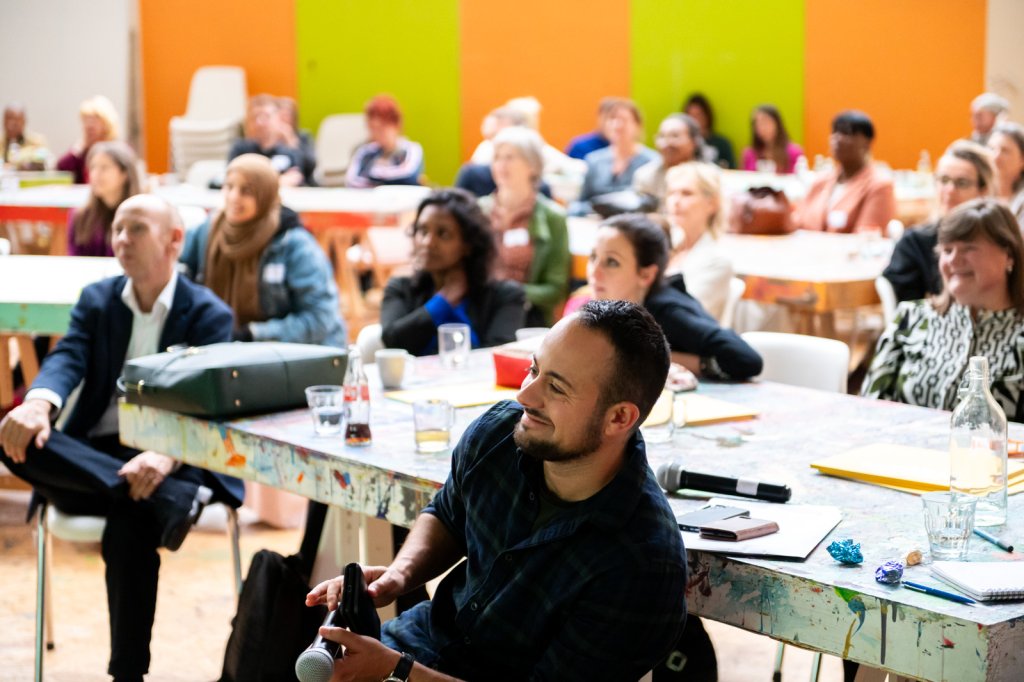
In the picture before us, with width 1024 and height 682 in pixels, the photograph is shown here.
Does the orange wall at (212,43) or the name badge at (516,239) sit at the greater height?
the orange wall at (212,43)

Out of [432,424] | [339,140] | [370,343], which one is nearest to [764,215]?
[370,343]

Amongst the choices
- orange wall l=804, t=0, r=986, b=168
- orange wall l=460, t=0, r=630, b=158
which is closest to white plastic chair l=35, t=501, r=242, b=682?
orange wall l=804, t=0, r=986, b=168

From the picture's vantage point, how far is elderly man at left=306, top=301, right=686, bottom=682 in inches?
74.9

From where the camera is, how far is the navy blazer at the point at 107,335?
3.55 m

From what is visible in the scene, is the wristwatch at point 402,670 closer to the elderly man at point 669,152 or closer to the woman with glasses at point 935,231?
Answer: the woman with glasses at point 935,231

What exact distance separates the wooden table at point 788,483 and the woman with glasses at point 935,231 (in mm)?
1721

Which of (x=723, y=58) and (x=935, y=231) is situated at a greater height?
(x=723, y=58)

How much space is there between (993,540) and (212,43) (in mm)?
11703

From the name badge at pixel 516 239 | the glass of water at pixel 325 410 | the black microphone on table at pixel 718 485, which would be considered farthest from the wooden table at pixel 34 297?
the black microphone on table at pixel 718 485

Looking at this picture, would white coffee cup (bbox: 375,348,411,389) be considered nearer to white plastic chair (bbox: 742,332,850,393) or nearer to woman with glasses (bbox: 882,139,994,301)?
white plastic chair (bbox: 742,332,850,393)

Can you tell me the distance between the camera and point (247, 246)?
469cm

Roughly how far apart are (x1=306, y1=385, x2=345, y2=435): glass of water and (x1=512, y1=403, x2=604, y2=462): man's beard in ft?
2.99

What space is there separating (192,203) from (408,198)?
127cm

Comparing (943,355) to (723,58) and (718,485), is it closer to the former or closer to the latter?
Result: (718,485)
